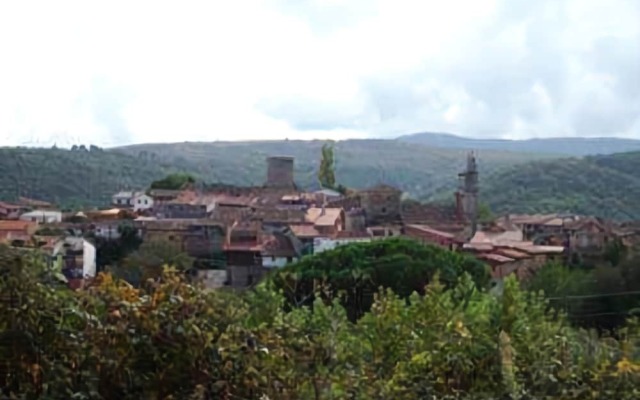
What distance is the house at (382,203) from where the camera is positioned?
27.5 metres

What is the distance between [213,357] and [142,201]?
87.2 feet

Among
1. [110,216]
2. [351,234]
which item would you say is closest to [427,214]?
[351,234]

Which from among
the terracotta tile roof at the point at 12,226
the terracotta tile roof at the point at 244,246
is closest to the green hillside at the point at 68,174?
the terracotta tile roof at the point at 244,246

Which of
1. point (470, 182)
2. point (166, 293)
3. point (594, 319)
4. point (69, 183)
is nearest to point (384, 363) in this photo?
point (166, 293)

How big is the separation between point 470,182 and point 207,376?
2664 centimetres

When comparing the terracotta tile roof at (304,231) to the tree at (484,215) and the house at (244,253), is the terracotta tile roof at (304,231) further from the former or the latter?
the tree at (484,215)

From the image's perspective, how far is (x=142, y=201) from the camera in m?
28.1

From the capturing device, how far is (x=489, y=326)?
3.84 m

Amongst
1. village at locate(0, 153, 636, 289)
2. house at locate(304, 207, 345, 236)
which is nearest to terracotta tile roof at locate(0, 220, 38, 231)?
village at locate(0, 153, 636, 289)

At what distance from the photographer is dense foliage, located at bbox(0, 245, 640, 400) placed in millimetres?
1913

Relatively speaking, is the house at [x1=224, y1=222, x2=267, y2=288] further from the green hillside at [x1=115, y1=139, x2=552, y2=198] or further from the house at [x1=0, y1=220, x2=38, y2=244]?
the green hillside at [x1=115, y1=139, x2=552, y2=198]

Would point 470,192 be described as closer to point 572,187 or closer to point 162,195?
point 162,195

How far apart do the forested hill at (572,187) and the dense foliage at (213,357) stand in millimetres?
28840

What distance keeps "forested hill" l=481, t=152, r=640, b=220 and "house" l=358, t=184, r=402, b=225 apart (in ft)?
23.9
